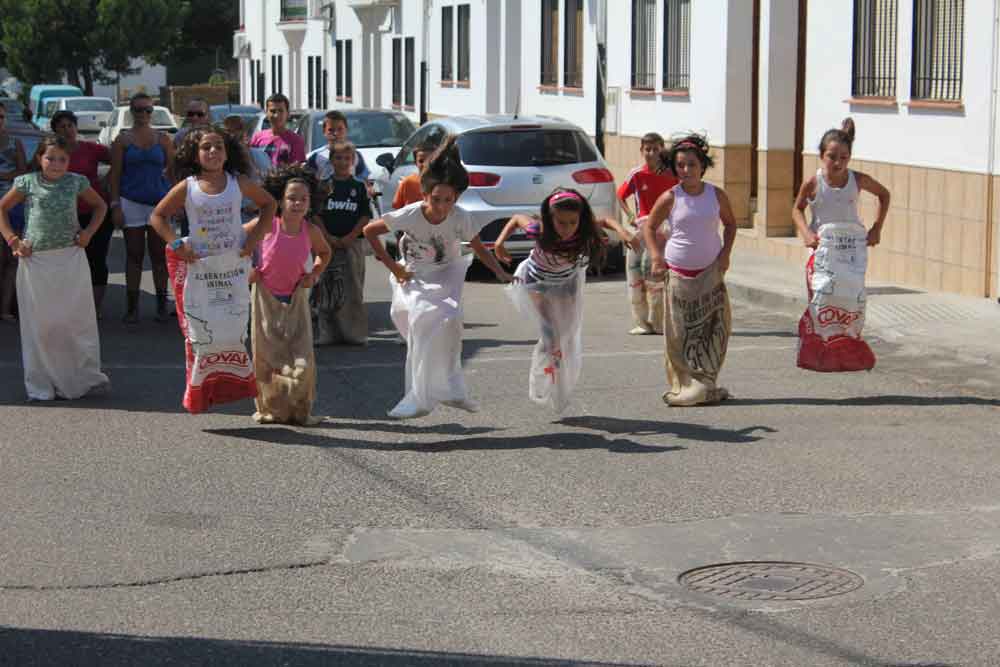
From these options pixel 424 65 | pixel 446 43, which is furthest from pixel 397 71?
pixel 446 43

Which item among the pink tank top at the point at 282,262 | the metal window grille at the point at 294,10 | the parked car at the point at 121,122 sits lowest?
the pink tank top at the point at 282,262

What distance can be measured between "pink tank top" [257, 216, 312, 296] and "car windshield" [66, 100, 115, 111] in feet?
141

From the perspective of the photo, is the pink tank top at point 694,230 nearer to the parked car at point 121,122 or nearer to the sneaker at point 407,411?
the sneaker at point 407,411

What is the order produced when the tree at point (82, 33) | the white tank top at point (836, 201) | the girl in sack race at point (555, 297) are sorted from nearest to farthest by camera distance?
the girl in sack race at point (555, 297)
the white tank top at point (836, 201)
the tree at point (82, 33)

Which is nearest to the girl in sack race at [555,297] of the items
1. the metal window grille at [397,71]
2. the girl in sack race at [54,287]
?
the girl in sack race at [54,287]

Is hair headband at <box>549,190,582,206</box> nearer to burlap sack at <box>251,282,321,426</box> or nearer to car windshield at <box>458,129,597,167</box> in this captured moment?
burlap sack at <box>251,282,321,426</box>

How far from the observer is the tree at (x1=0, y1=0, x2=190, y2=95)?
2820 inches

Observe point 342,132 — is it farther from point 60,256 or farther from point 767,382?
point 767,382

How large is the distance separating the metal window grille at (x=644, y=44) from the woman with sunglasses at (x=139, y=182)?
35.1 ft

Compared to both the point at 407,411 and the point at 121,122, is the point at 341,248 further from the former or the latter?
the point at 121,122

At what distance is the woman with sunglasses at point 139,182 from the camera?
14.2 m

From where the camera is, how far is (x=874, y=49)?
17594 millimetres

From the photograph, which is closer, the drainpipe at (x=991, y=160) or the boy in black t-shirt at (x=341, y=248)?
the boy in black t-shirt at (x=341, y=248)

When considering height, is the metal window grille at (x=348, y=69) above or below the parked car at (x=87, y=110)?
above
